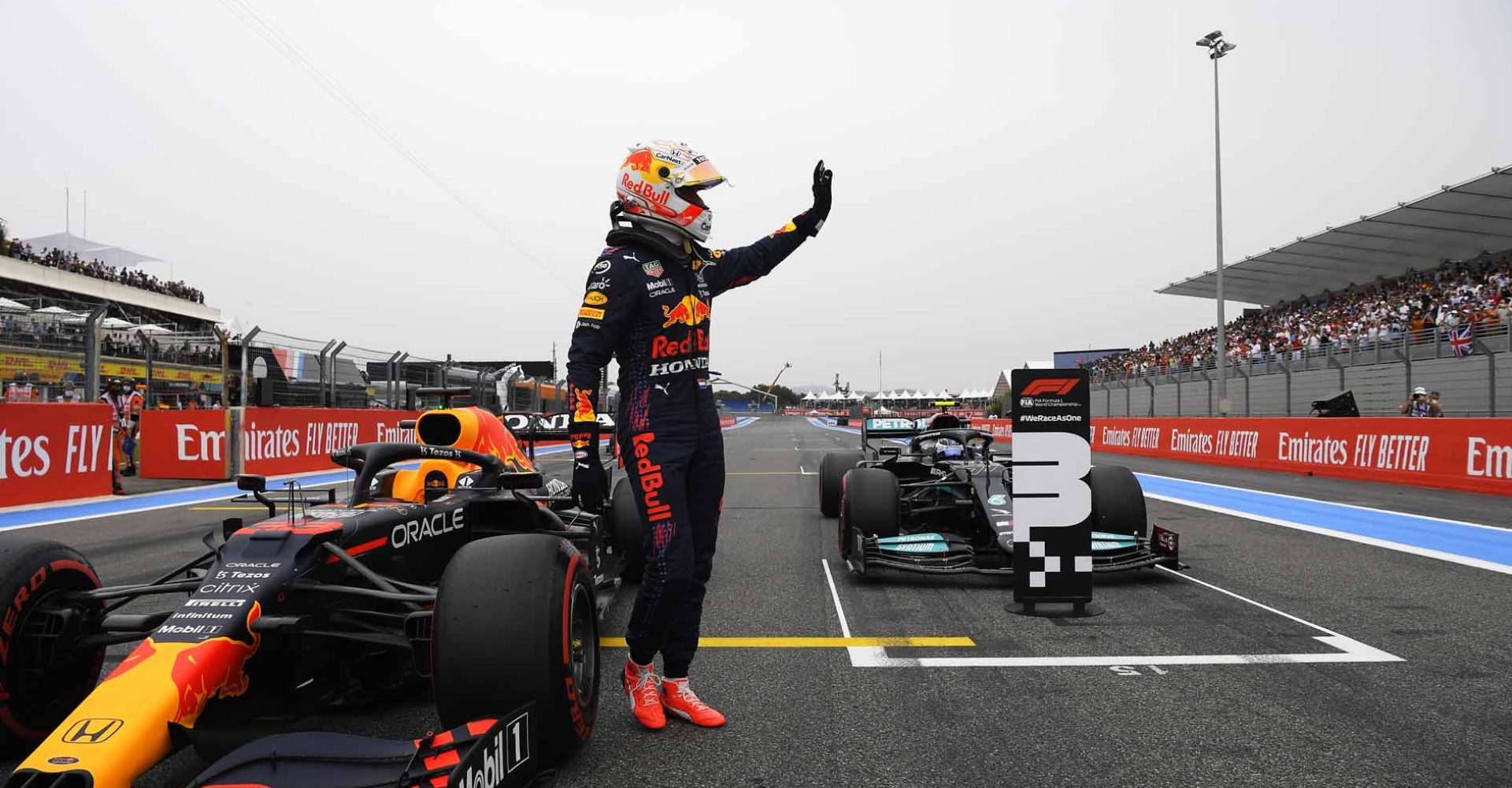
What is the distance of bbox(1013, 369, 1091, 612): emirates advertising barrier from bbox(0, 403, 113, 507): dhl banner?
10.8 metres

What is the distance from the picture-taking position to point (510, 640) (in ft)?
8.13

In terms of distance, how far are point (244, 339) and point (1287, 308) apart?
3786 cm

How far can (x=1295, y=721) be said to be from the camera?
10.1 ft

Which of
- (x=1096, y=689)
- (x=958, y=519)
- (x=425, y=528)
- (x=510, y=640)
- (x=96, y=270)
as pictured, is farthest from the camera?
(x=96, y=270)

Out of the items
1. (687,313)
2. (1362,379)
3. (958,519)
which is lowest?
(958,519)

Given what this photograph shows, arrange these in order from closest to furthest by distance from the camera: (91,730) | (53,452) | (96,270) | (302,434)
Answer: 1. (91,730)
2. (53,452)
3. (302,434)
4. (96,270)

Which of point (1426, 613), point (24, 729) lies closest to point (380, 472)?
→ point (24, 729)

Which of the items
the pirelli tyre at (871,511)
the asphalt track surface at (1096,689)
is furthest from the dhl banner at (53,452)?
the pirelli tyre at (871,511)

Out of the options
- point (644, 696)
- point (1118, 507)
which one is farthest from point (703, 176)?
point (1118, 507)

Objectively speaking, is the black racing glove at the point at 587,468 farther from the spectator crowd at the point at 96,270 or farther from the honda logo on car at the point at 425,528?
the spectator crowd at the point at 96,270

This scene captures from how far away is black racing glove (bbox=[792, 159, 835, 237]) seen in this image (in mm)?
3686

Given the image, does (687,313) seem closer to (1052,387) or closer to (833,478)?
(1052,387)

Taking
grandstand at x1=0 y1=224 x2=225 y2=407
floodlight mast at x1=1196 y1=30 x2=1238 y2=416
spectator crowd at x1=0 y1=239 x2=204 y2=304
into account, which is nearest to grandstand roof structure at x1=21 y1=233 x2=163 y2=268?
spectator crowd at x1=0 y1=239 x2=204 y2=304

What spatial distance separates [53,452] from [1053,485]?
11440 millimetres
